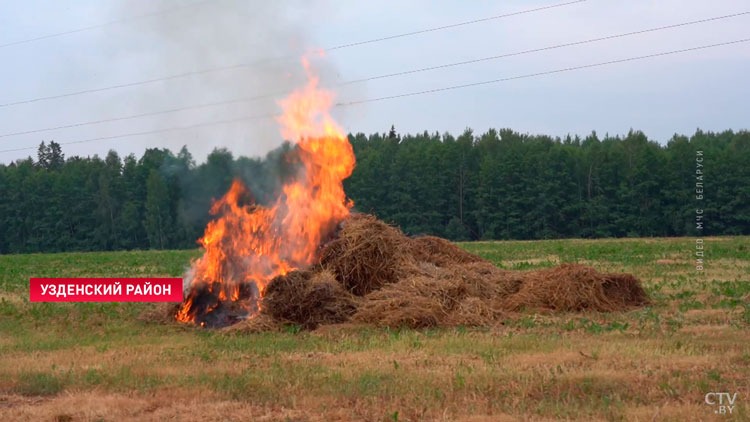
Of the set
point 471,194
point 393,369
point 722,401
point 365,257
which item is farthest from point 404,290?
point 471,194

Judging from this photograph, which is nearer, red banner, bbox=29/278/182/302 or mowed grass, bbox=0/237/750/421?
mowed grass, bbox=0/237/750/421

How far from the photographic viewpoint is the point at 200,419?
759cm

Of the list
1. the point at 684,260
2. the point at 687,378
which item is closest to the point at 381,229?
the point at 687,378

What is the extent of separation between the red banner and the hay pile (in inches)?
174

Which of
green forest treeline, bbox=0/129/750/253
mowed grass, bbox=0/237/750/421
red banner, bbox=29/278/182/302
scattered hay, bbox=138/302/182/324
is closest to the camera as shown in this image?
mowed grass, bbox=0/237/750/421

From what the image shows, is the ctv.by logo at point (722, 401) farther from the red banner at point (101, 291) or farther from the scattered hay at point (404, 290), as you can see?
the red banner at point (101, 291)

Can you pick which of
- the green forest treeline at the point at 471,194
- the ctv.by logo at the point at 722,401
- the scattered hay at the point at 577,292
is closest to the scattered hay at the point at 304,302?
the scattered hay at the point at 577,292

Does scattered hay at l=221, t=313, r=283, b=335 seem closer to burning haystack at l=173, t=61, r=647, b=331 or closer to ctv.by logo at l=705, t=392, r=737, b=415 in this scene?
burning haystack at l=173, t=61, r=647, b=331

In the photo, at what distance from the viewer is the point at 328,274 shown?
14.7m

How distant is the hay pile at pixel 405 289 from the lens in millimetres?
13586

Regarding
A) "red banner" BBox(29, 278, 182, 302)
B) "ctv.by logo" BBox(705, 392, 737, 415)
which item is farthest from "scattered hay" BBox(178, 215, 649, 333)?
"ctv.by logo" BBox(705, 392, 737, 415)

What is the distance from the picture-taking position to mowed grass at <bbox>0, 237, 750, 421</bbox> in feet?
25.5

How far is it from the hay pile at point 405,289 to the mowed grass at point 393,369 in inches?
22.8

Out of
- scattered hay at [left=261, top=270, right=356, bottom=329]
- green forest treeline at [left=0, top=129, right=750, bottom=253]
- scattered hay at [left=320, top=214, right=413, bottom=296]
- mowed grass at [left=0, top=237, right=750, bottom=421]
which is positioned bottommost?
mowed grass at [left=0, top=237, right=750, bottom=421]
